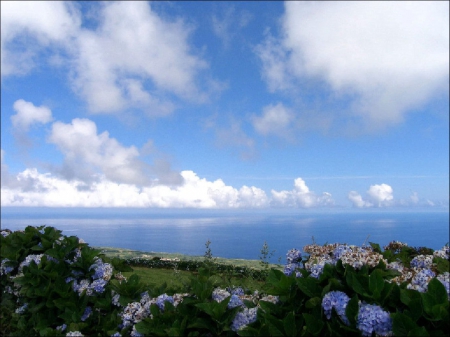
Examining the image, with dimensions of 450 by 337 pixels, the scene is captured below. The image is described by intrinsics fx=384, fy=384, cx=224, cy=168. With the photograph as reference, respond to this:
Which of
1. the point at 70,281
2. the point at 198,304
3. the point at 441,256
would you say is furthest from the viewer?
the point at 70,281

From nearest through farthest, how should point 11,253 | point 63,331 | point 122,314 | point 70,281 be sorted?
point 122,314
point 63,331
point 70,281
point 11,253

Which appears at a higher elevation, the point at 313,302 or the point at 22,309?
the point at 313,302

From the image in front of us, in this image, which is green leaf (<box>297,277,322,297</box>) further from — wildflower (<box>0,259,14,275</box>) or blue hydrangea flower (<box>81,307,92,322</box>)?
wildflower (<box>0,259,14,275</box>)

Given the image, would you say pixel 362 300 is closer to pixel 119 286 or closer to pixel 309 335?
pixel 309 335

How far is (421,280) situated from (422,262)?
23.4 inches

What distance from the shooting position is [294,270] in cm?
421

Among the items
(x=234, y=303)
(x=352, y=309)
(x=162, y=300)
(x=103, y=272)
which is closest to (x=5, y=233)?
(x=103, y=272)

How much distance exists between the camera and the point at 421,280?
11.3 feet

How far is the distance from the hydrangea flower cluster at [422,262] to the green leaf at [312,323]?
4.61 feet

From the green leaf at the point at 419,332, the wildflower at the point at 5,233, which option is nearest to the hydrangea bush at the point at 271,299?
the green leaf at the point at 419,332

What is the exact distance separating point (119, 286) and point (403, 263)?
338 cm

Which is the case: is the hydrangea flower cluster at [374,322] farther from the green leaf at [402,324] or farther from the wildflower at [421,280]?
the wildflower at [421,280]

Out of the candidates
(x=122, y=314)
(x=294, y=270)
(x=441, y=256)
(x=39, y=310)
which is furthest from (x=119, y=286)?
(x=441, y=256)

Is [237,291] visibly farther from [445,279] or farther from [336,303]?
[445,279]
